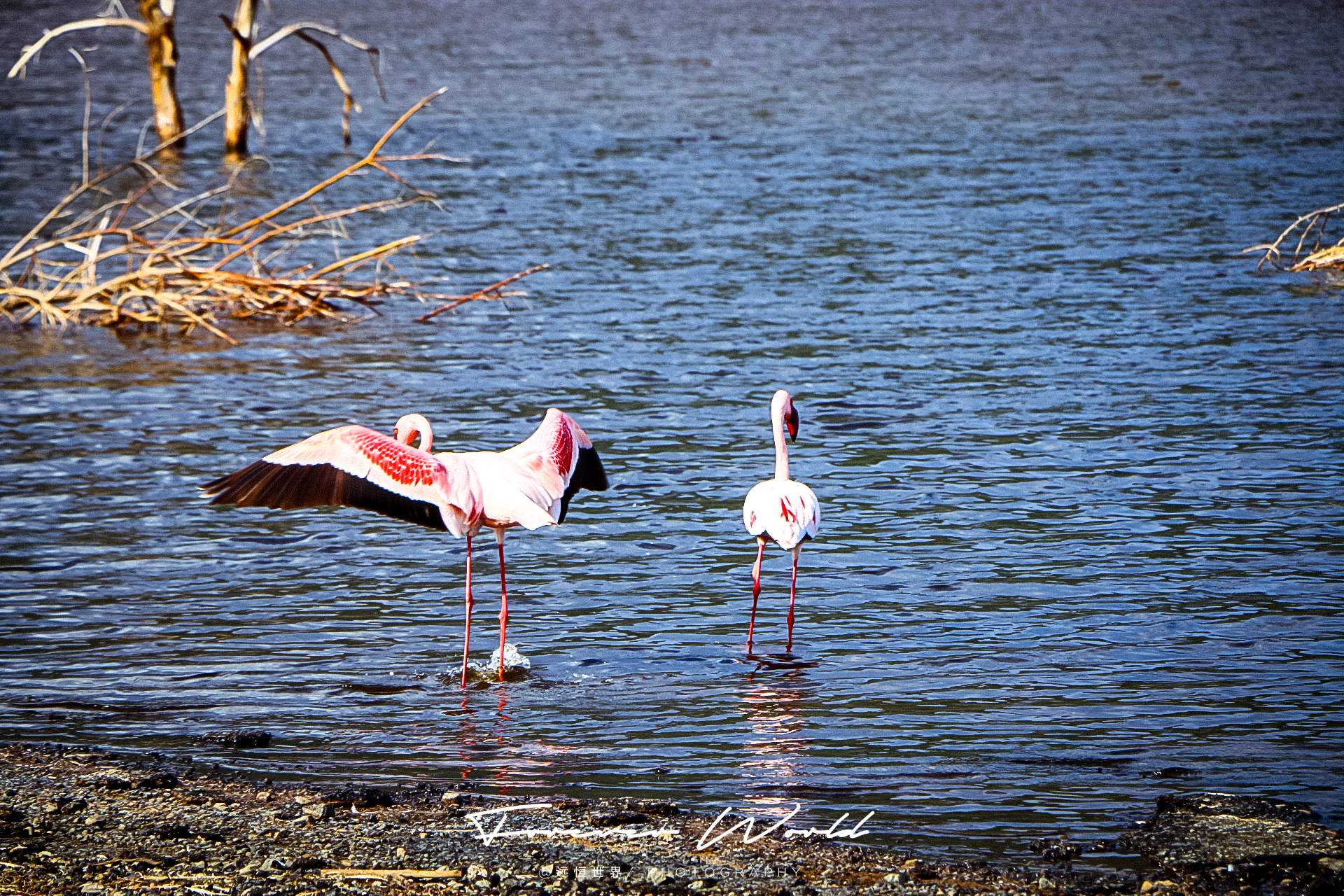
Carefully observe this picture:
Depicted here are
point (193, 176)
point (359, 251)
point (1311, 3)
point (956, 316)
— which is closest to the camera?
point (956, 316)

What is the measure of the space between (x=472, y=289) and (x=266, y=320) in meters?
2.40

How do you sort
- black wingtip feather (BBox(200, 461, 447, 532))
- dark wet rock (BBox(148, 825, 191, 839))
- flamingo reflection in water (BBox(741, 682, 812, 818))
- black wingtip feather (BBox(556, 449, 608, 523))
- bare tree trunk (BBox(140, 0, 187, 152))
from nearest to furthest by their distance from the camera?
dark wet rock (BBox(148, 825, 191, 839)) → flamingo reflection in water (BBox(741, 682, 812, 818)) → black wingtip feather (BBox(200, 461, 447, 532)) → black wingtip feather (BBox(556, 449, 608, 523)) → bare tree trunk (BBox(140, 0, 187, 152))

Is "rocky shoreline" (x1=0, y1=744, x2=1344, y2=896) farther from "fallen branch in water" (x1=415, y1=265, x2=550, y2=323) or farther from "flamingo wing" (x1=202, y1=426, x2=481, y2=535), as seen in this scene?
"fallen branch in water" (x1=415, y1=265, x2=550, y2=323)

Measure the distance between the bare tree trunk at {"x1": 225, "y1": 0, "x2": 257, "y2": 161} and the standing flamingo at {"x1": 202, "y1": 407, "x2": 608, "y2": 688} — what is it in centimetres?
1787

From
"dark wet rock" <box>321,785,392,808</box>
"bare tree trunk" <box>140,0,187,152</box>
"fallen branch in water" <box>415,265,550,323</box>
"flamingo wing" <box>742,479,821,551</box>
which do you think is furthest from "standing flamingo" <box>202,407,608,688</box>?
"bare tree trunk" <box>140,0,187,152</box>

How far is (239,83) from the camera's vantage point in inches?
1101

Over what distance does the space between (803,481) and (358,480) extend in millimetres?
4559

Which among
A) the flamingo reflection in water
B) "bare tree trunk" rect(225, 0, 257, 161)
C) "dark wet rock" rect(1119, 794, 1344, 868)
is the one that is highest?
"bare tree trunk" rect(225, 0, 257, 161)

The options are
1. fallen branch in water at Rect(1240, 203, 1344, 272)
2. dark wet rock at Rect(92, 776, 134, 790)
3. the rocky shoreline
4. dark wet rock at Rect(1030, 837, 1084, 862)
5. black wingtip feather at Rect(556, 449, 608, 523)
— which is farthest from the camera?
fallen branch in water at Rect(1240, 203, 1344, 272)

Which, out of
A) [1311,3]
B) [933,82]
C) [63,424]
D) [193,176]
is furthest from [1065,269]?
[1311,3]

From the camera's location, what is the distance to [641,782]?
6.83 metres

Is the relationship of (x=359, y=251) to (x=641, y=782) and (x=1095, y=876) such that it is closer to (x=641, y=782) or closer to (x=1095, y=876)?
(x=641, y=782)

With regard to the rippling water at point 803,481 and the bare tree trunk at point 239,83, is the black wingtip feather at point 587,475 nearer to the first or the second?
the rippling water at point 803,481

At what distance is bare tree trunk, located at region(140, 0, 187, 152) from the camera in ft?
92.2
